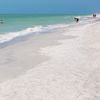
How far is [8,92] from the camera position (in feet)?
23.3

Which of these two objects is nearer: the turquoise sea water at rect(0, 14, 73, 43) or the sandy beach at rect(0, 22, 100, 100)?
the sandy beach at rect(0, 22, 100, 100)

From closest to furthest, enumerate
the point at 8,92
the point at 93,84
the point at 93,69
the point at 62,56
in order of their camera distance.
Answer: the point at 8,92
the point at 93,84
the point at 93,69
the point at 62,56

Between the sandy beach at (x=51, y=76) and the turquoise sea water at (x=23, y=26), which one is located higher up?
the sandy beach at (x=51, y=76)

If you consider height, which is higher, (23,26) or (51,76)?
(51,76)

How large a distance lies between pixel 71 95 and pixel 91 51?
6.17 m

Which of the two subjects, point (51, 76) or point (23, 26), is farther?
point (23, 26)

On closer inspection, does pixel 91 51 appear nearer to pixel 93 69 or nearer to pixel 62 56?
pixel 62 56

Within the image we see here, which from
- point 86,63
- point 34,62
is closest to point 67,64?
point 86,63

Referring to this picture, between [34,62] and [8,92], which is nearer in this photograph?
[8,92]

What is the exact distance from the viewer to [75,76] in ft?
27.7

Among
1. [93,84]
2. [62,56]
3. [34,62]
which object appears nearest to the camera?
[93,84]

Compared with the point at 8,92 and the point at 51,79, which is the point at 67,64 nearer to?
the point at 51,79

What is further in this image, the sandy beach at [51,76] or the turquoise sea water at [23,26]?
the turquoise sea water at [23,26]

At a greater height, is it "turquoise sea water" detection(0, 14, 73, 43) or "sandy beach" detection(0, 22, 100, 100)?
"sandy beach" detection(0, 22, 100, 100)
